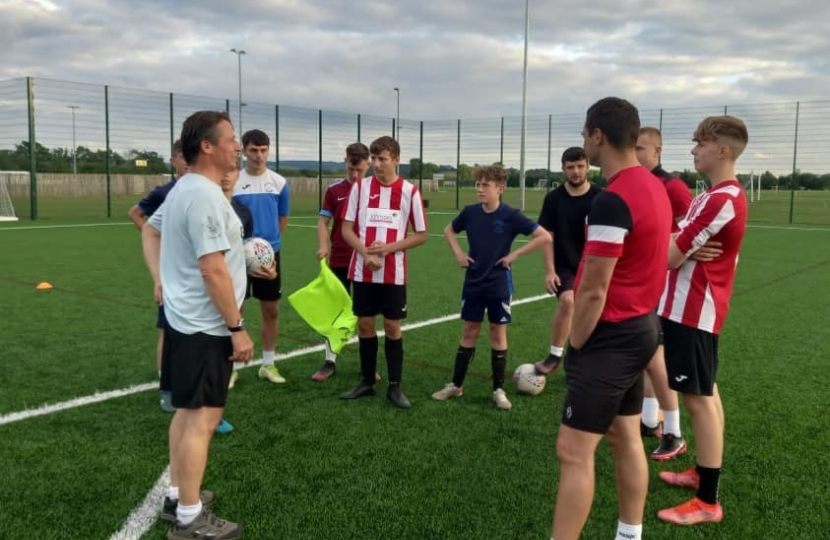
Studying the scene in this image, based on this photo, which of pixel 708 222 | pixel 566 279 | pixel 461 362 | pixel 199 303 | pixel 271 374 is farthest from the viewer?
pixel 566 279

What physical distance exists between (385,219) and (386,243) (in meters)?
0.19

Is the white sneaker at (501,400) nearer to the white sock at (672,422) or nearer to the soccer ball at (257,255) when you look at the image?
the white sock at (672,422)

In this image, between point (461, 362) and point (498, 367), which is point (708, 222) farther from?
point (461, 362)

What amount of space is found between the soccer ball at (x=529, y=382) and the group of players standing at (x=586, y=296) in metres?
0.30

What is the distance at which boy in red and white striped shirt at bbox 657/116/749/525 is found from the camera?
10.7ft

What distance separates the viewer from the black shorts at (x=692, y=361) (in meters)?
3.29

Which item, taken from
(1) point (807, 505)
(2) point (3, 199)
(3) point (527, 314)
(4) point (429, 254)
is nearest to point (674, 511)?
(1) point (807, 505)

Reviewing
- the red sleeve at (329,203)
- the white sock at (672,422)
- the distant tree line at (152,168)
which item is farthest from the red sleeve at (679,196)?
the distant tree line at (152,168)

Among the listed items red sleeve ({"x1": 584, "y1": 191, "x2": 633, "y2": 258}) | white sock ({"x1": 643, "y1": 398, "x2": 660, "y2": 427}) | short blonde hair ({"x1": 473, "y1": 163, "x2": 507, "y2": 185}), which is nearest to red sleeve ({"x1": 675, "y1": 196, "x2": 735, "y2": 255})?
red sleeve ({"x1": 584, "y1": 191, "x2": 633, "y2": 258})

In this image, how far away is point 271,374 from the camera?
5.46 m

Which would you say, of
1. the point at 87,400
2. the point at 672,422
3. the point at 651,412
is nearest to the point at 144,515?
the point at 87,400

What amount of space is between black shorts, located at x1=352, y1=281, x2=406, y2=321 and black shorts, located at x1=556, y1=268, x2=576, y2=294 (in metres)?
1.48

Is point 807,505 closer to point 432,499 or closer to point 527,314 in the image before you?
point 432,499

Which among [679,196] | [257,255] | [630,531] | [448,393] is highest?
[679,196]
